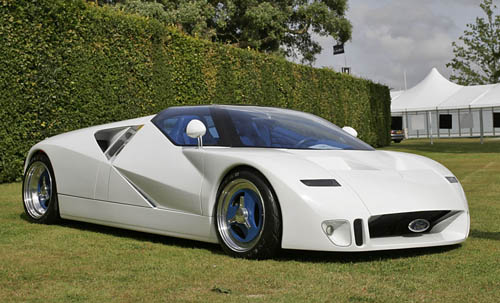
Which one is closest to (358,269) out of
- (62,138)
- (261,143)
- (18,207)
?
(261,143)

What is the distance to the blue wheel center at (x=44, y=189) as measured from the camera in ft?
20.3

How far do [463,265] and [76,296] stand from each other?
236 centimetres

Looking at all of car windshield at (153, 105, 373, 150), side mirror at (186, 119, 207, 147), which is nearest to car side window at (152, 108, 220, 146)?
car windshield at (153, 105, 373, 150)

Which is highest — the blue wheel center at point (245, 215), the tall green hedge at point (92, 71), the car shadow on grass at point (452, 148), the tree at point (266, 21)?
the tree at point (266, 21)

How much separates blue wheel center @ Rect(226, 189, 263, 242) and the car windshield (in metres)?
0.54

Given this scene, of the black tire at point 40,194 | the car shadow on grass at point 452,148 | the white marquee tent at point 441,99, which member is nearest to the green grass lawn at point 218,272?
the black tire at point 40,194

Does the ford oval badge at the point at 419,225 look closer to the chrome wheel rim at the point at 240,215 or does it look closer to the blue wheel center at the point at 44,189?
the chrome wheel rim at the point at 240,215

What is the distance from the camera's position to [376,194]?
4.20 meters

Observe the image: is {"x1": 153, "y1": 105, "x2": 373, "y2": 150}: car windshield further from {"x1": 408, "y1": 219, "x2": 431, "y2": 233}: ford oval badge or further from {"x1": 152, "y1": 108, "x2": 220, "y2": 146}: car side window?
{"x1": 408, "y1": 219, "x2": 431, "y2": 233}: ford oval badge

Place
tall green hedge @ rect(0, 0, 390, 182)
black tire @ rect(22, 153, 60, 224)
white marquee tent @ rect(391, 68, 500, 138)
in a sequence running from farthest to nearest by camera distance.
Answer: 1. white marquee tent @ rect(391, 68, 500, 138)
2. tall green hedge @ rect(0, 0, 390, 182)
3. black tire @ rect(22, 153, 60, 224)

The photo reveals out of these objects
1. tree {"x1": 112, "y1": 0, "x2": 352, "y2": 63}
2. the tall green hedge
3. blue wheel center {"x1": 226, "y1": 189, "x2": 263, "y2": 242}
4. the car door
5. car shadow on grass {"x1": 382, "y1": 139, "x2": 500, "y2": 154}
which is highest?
tree {"x1": 112, "y1": 0, "x2": 352, "y2": 63}

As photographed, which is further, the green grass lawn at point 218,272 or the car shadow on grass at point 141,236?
the car shadow on grass at point 141,236

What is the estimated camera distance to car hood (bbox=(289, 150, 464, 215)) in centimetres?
419

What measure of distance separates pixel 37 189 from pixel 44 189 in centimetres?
12
